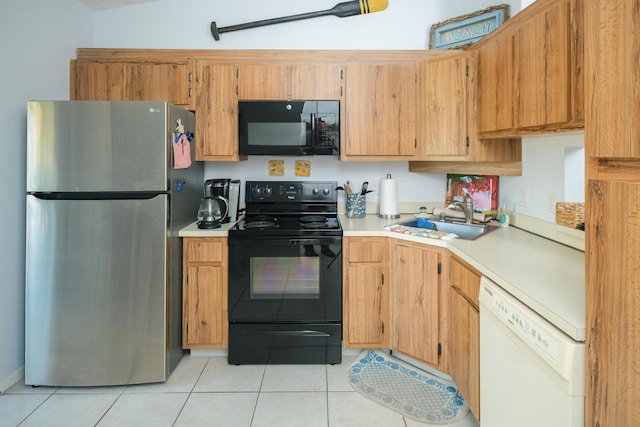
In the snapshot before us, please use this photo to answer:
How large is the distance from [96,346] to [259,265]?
3.35 ft

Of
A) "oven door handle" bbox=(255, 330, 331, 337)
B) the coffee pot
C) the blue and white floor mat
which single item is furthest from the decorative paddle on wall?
the blue and white floor mat

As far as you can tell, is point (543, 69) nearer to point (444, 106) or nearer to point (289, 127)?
point (444, 106)

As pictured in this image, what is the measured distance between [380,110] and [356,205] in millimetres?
702

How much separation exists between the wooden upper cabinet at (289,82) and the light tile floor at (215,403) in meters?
1.81

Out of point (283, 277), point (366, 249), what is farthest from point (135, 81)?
point (366, 249)

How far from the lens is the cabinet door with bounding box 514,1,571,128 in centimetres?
155

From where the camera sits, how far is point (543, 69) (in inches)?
66.2

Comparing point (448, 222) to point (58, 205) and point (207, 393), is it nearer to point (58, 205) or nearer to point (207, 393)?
point (207, 393)

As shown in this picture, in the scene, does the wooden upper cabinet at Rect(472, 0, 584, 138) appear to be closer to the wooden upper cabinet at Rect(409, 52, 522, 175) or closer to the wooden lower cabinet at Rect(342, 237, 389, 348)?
the wooden upper cabinet at Rect(409, 52, 522, 175)

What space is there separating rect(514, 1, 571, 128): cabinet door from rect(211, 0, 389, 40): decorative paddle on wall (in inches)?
51.7

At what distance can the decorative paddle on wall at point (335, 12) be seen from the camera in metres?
2.87

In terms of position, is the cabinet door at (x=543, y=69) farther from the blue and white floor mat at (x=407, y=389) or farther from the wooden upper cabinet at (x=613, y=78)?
the blue and white floor mat at (x=407, y=389)

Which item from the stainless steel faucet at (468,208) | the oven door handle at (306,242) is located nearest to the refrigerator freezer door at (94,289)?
the oven door handle at (306,242)

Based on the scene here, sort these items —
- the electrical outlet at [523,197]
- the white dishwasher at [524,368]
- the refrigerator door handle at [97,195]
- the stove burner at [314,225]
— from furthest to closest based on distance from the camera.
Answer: the stove burner at [314,225] < the electrical outlet at [523,197] < the refrigerator door handle at [97,195] < the white dishwasher at [524,368]
